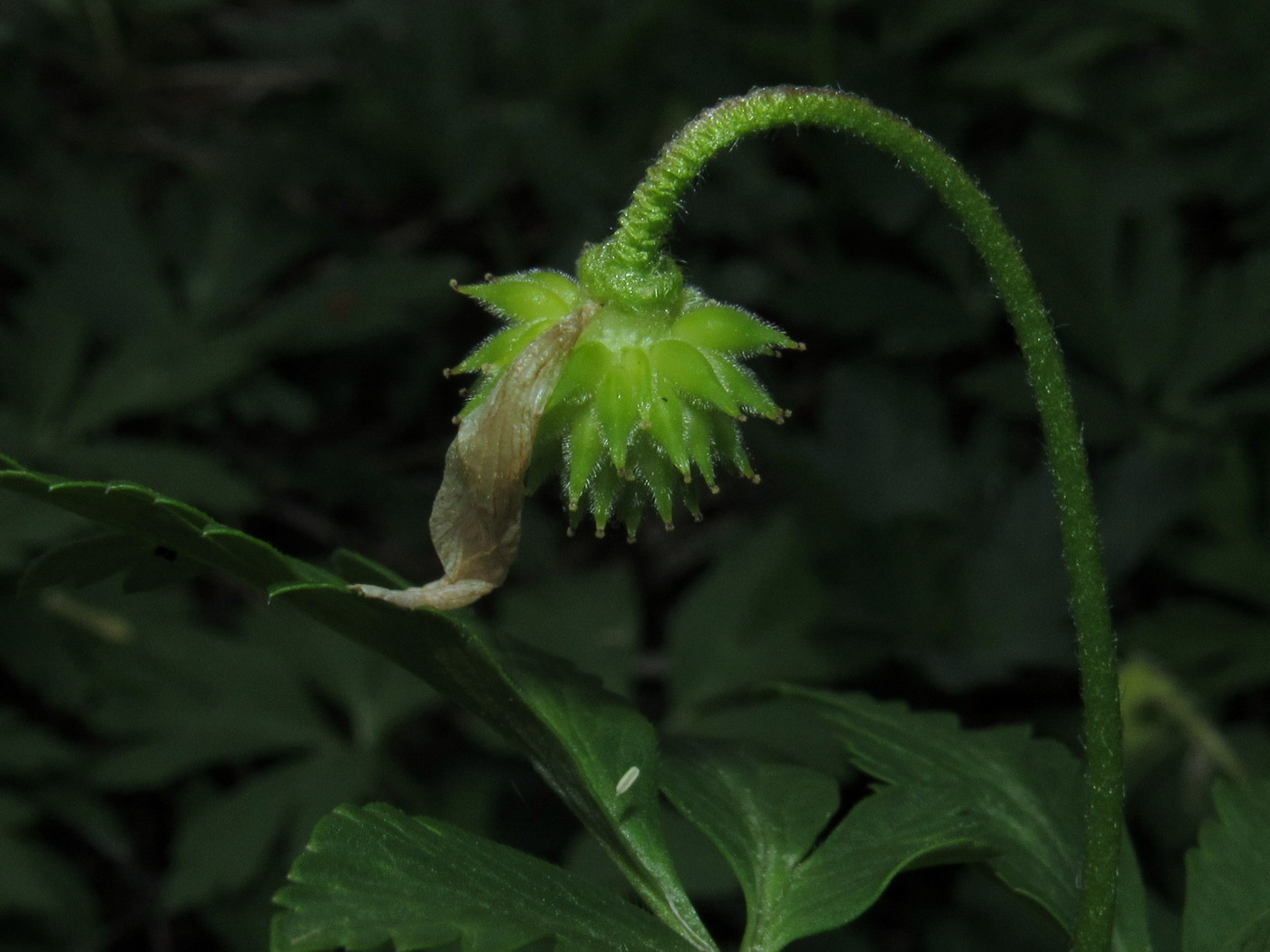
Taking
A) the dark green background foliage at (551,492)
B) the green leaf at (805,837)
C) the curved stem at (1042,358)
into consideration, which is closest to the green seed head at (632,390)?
the curved stem at (1042,358)

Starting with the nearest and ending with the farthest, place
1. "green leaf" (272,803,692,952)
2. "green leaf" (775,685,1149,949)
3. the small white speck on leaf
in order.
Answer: "green leaf" (272,803,692,952) < the small white speck on leaf < "green leaf" (775,685,1149,949)

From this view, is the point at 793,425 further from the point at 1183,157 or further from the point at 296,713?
the point at 296,713

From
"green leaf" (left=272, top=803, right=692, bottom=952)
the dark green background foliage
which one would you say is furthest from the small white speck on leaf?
the dark green background foliage

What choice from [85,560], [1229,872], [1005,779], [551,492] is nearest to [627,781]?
[1005,779]

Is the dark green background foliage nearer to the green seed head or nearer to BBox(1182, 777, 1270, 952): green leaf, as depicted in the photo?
BBox(1182, 777, 1270, 952): green leaf

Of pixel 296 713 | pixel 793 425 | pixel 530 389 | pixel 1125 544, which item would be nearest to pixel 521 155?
pixel 793 425

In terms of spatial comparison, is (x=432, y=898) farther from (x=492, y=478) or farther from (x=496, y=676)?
(x=492, y=478)

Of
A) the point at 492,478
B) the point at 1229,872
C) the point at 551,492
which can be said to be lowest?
the point at 551,492
